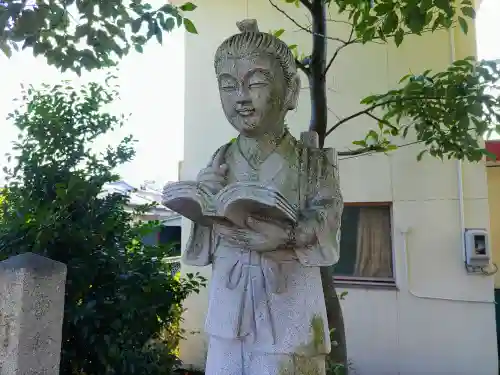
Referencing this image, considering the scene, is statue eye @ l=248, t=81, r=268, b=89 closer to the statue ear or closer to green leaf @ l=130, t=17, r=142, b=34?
the statue ear

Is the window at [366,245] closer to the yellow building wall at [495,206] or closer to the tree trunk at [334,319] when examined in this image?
the tree trunk at [334,319]

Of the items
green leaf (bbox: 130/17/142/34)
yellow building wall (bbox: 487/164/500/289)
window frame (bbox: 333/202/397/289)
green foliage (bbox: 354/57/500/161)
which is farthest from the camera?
yellow building wall (bbox: 487/164/500/289)

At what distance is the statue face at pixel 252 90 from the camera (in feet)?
4.83

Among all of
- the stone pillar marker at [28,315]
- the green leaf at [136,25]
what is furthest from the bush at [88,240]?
the green leaf at [136,25]

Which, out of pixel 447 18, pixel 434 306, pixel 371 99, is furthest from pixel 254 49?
pixel 434 306

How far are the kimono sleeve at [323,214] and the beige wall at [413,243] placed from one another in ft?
10.1

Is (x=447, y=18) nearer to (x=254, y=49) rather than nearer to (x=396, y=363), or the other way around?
(x=254, y=49)

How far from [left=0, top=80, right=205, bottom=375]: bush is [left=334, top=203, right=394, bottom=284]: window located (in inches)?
75.2

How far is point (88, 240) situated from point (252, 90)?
204cm

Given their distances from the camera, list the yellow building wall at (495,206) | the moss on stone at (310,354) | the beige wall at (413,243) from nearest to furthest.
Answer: the moss on stone at (310,354), the beige wall at (413,243), the yellow building wall at (495,206)

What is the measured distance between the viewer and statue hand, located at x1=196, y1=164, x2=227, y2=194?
1.52 meters

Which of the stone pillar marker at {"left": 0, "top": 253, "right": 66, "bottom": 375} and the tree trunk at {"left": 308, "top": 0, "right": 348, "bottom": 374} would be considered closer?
the stone pillar marker at {"left": 0, "top": 253, "right": 66, "bottom": 375}

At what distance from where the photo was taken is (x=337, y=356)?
287cm

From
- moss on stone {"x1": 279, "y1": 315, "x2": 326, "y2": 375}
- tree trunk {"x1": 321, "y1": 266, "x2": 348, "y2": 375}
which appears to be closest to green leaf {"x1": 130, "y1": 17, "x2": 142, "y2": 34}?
moss on stone {"x1": 279, "y1": 315, "x2": 326, "y2": 375}
